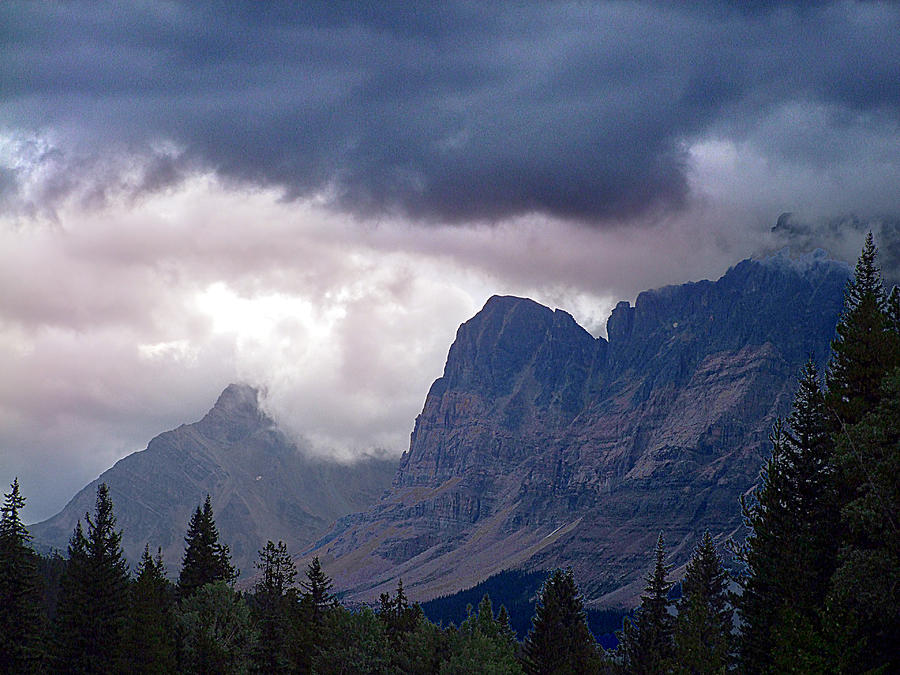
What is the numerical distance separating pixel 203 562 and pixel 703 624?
190 feet

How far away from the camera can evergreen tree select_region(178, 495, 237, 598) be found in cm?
11512

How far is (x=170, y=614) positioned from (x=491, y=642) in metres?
33.1

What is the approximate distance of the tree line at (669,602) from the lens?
5253cm

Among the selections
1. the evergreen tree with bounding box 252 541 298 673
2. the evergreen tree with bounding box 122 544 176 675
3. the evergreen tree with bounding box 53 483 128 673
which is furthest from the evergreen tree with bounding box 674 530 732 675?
the evergreen tree with bounding box 53 483 128 673

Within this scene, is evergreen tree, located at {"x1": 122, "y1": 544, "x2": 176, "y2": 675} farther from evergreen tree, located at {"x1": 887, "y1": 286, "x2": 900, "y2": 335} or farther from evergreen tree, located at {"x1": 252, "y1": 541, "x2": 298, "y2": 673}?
evergreen tree, located at {"x1": 887, "y1": 286, "x2": 900, "y2": 335}

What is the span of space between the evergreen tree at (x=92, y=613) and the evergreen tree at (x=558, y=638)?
36.2 metres

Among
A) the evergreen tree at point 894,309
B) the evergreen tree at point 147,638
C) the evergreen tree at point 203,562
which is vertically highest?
the evergreen tree at point 894,309

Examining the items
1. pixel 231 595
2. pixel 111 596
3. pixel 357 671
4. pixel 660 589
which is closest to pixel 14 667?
pixel 111 596

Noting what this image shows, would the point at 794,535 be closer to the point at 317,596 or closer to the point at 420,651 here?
the point at 420,651

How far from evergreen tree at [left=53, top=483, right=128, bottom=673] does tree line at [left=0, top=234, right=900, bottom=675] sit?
0.12m

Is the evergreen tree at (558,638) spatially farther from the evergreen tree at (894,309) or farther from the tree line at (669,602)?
the evergreen tree at (894,309)

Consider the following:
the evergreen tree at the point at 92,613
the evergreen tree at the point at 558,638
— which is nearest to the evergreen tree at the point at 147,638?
the evergreen tree at the point at 92,613

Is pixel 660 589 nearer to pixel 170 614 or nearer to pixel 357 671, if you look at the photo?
pixel 357 671

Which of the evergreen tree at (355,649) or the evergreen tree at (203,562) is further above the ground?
the evergreen tree at (203,562)
